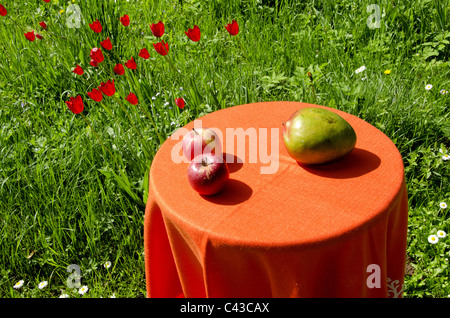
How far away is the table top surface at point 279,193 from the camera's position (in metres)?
1.51

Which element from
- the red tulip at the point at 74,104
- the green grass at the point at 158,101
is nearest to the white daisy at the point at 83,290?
the green grass at the point at 158,101

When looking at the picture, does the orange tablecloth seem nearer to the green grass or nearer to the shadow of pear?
the shadow of pear

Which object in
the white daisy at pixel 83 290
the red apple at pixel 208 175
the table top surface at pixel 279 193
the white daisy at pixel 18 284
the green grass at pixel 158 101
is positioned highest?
the red apple at pixel 208 175

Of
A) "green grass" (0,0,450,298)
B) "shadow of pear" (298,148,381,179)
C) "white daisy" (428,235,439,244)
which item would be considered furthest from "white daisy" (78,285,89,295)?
"white daisy" (428,235,439,244)

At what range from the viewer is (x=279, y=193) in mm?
1662

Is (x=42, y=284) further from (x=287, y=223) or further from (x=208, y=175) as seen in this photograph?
(x=287, y=223)

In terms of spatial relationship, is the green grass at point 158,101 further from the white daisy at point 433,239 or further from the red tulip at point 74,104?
the red tulip at point 74,104

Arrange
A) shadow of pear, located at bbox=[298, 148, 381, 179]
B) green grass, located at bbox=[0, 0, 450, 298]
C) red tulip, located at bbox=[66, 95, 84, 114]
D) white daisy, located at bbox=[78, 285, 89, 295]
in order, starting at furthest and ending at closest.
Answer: green grass, located at bbox=[0, 0, 450, 298] → white daisy, located at bbox=[78, 285, 89, 295] → red tulip, located at bbox=[66, 95, 84, 114] → shadow of pear, located at bbox=[298, 148, 381, 179]

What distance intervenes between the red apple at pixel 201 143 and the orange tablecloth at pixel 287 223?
76 mm

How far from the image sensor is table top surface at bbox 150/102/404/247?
59.4 inches

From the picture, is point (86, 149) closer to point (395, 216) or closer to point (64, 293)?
point (64, 293)

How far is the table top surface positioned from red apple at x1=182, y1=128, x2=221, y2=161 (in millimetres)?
73

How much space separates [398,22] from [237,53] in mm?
1387

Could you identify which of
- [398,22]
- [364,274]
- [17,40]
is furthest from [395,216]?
[17,40]
